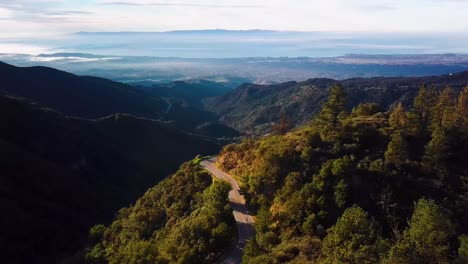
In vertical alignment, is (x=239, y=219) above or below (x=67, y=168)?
above

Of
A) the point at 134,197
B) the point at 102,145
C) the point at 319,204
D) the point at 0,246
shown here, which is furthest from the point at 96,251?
the point at 102,145

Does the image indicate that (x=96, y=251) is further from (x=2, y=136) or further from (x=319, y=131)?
(x=2, y=136)

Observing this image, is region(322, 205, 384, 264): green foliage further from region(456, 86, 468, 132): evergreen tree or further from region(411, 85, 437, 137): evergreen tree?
region(456, 86, 468, 132): evergreen tree

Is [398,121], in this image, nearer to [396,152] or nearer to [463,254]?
[396,152]

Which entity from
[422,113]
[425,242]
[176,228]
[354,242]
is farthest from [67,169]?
[425,242]

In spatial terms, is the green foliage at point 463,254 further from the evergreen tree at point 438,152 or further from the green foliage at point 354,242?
the evergreen tree at point 438,152

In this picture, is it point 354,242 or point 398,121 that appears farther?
point 398,121

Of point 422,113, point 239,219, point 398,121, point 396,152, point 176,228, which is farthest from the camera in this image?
point 398,121
